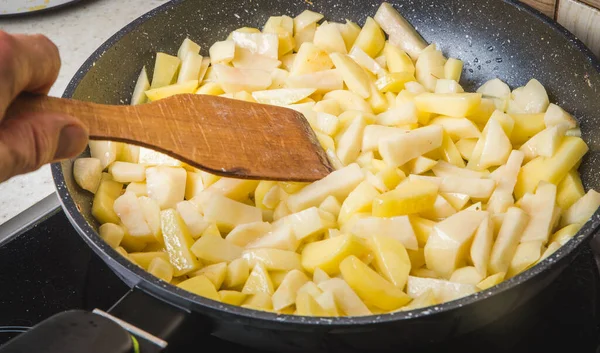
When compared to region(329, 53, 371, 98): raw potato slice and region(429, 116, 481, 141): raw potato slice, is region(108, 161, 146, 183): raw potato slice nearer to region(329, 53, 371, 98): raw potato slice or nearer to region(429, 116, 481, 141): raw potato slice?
region(329, 53, 371, 98): raw potato slice

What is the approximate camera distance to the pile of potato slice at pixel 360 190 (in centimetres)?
107

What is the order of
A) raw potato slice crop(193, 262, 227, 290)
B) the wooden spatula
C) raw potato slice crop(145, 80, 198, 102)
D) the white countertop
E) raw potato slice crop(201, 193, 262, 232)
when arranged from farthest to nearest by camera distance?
the white countertop, raw potato slice crop(145, 80, 198, 102), raw potato slice crop(201, 193, 262, 232), raw potato slice crop(193, 262, 227, 290), the wooden spatula

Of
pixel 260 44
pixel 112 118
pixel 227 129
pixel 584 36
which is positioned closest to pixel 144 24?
pixel 260 44

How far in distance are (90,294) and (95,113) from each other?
413 millimetres

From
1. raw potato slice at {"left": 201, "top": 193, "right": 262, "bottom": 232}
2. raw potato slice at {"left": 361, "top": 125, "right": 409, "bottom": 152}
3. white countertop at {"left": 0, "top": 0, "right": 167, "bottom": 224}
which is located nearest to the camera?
raw potato slice at {"left": 201, "top": 193, "right": 262, "bottom": 232}

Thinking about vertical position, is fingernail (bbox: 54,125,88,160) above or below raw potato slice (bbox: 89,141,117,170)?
above

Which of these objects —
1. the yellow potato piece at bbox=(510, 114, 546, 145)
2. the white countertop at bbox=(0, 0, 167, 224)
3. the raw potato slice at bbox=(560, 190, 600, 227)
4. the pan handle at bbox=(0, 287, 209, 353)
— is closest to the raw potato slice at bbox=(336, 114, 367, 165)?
the yellow potato piece at bbox=(510, 114, 546, 145)

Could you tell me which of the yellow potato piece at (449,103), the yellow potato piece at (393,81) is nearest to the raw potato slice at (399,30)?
the yellow potato piece at (393,81)

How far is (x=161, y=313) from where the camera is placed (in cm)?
88

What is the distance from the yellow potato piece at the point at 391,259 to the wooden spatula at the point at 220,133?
21 cm

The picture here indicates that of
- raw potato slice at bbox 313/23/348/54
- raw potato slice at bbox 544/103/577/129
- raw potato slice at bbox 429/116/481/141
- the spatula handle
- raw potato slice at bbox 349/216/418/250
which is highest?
raw potato slice at bbox 544/103/577/129

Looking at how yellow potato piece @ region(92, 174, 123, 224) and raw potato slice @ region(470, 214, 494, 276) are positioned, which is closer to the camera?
raw potato slice @ region(470, 214, 494, 276)

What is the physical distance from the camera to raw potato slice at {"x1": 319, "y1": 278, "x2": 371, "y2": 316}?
1.00 meters

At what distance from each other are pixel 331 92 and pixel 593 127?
22.2 inches
